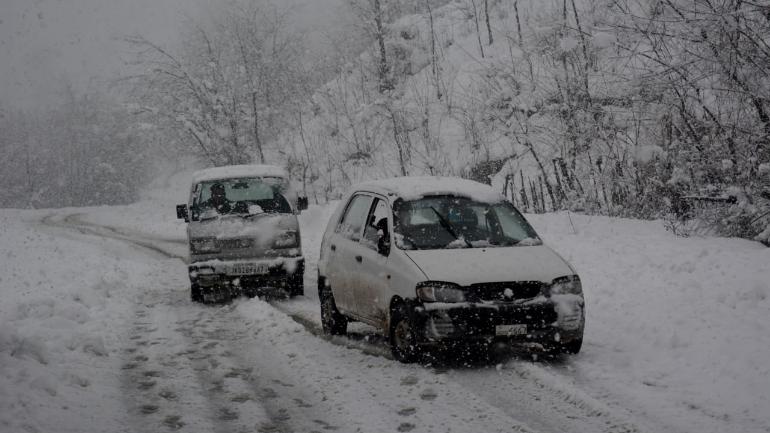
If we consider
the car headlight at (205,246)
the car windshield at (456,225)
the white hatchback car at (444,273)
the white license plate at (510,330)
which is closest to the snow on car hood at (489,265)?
the white hatchback car at (444,273)

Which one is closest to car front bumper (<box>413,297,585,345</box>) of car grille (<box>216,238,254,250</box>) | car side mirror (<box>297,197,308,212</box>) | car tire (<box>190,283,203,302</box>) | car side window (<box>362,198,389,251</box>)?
car side window (<box>362,198,389,251</box>)

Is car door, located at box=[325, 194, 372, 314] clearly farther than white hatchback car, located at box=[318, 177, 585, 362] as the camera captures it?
Yes

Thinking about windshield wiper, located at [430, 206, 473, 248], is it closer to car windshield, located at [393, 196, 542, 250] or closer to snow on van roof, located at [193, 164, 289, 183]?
car windshield, located at [393, 196, 542, 250]

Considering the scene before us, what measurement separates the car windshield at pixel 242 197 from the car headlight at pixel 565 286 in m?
6.38

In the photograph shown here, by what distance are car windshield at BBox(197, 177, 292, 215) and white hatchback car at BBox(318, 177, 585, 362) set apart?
3.69 meters

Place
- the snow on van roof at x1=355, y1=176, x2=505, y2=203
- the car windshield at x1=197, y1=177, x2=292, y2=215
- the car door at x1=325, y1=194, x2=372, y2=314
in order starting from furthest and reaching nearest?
the car windshield at x1=197, y1=177, x2=292, y2=215 < the car door at x1=325, y1=194, x2=372, y2=314 < the snow on van roof at x1=355, y1=176, x2=505, y2=203

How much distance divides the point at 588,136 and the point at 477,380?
976 centimetres

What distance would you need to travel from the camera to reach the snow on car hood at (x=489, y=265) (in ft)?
22.6

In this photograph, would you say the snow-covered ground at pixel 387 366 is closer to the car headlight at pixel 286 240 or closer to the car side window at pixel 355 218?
the car headlight at pixel 286 240

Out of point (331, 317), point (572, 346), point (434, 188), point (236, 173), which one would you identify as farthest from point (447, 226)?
point (236, 173)

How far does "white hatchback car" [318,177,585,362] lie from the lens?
6.80m

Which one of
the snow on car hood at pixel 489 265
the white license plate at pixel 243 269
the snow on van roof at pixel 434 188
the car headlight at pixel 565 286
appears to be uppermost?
the snow on van roof at pixel 434 188

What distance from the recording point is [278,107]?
4100 centimetres

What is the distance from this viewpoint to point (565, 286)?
23.2 feet
